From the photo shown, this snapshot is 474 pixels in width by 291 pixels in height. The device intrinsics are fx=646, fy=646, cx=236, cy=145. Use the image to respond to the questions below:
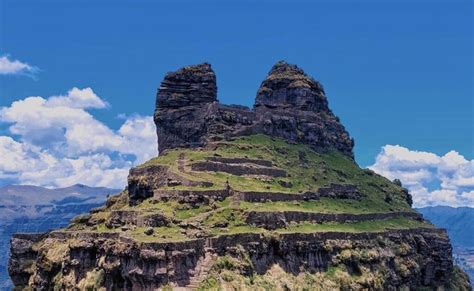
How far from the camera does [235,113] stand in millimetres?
125625

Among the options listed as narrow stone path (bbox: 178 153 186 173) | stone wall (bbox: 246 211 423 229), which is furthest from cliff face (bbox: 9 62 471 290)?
narrow stone path (bbox: 178 153 186 173)

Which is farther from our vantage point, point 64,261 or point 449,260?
point 449,260

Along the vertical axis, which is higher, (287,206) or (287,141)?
(287,141)

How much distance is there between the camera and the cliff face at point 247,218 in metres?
76.2

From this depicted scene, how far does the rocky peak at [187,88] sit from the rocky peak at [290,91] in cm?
1567

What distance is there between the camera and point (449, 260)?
124562mm

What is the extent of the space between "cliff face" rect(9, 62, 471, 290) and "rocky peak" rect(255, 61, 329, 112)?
28cm

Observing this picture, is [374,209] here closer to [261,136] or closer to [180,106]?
[261,136]

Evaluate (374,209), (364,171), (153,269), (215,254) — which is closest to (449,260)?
(374,209)

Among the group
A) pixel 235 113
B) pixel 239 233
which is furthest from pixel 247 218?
pixel 235 113

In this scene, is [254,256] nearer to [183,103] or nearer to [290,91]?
[183,103]

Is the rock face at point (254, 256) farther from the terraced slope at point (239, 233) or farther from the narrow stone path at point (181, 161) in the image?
the narrow stone path at point (181, 161)

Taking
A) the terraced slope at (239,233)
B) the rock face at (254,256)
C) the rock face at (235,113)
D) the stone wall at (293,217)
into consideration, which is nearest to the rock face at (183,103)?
the rock face at (235,113)

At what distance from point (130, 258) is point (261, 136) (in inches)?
2294
